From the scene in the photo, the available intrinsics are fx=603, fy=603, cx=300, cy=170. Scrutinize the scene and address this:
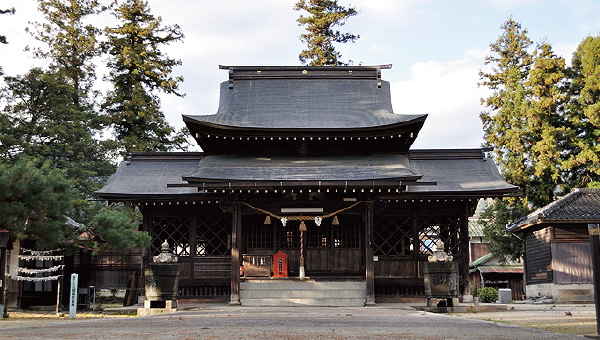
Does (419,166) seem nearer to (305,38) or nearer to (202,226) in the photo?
(202,226)

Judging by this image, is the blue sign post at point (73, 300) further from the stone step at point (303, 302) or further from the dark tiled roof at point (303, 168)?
the stone step at point (303, 302)

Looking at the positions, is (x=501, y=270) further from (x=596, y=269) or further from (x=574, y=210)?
(x=596, y=269)

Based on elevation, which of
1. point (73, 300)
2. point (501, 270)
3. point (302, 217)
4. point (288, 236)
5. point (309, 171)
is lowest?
point (73, 300)

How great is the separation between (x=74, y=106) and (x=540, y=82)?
2704 centimetres

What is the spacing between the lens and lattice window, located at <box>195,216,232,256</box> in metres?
22.3

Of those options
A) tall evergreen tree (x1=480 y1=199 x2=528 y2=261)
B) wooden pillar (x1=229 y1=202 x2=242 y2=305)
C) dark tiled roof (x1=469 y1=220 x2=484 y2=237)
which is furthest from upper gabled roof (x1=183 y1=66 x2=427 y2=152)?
dark tiled roof (x1=469 y1=220 x2=484 y2=237)

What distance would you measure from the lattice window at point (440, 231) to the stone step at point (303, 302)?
4033 millimetres

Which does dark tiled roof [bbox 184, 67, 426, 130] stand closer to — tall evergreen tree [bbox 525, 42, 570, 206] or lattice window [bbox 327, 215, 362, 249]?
lattice window [bbox 327, 215, 362, 249]

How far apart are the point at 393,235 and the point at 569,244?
1204 cm

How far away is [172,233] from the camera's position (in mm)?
22219

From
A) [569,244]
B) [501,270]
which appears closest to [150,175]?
[569,244]

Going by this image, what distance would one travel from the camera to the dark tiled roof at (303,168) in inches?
794

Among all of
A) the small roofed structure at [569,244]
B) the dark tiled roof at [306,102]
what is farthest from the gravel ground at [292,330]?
the small roofed structure at [569,244]

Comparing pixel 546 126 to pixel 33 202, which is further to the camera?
pixel 546 126
